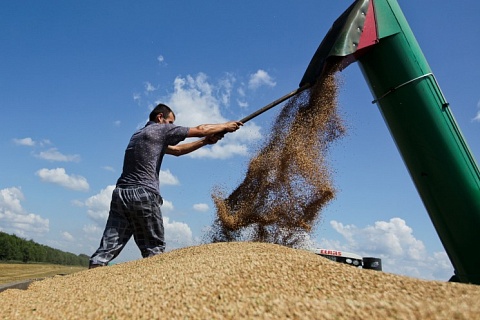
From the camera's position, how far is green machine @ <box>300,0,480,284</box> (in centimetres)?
348

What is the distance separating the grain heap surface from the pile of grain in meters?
1.50

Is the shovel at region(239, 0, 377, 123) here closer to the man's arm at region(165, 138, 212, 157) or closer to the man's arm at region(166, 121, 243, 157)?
the man's arm at region(166, 121, 243, 157)

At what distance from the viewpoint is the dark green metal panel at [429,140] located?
3475 mm

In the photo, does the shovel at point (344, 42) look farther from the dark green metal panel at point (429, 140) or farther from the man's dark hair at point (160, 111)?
the man's dark hair at point (160, 111)

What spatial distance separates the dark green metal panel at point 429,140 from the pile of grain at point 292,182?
0.66m

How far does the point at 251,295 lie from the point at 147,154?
2.31 meters

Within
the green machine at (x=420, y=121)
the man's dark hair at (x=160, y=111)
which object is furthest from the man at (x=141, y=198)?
the green machine at (x=420, y=121)

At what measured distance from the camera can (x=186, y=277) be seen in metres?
2.40

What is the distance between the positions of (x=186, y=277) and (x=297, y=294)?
645 millimetres

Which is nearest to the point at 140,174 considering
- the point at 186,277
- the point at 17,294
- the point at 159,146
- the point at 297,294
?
the point at 159,146

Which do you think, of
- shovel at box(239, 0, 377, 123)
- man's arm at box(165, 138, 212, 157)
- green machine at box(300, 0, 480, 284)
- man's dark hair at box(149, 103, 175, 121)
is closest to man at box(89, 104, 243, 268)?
man's dark hair at box(149, 103, 175, 121)

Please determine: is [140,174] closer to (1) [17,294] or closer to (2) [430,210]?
(1) [17,294]

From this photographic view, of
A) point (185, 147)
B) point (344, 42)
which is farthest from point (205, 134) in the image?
point (344, 42)

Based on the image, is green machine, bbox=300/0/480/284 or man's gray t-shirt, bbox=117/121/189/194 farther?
man's gray t-shirt, bbox=117/121/189/194
